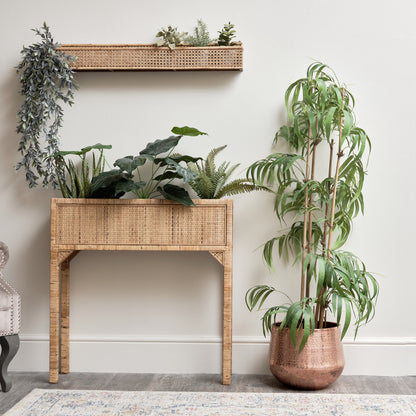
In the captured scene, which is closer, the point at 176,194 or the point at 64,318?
the point at 176,194

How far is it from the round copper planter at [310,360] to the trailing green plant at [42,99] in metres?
1.43

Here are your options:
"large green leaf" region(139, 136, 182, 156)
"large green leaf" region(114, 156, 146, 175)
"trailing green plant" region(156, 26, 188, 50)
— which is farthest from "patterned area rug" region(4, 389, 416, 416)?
"trailing green plant" region(156, 26, 188, 50)

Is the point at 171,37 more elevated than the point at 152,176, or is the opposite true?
the point at 171,37

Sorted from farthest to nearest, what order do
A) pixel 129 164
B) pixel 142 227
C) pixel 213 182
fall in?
pixel 213 182, pixel 142 227, pixel 129 164

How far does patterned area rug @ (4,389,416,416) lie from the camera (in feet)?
6.93

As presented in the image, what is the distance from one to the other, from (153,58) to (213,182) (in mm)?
745

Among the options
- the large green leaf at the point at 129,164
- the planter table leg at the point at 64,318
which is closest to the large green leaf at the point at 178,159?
the large green leaf at the point at 129,164

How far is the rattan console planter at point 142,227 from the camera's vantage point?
2.46 m

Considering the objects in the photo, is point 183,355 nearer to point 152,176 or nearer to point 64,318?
point 64,318

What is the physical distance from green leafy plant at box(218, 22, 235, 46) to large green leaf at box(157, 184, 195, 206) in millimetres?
840

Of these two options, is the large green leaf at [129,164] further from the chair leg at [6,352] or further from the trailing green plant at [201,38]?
the chair leg at [6,352]

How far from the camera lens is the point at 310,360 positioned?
2371mm

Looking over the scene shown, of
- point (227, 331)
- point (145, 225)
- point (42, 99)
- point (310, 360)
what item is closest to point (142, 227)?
point (145, 225)

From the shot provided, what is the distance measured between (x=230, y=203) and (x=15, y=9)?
1640mm
